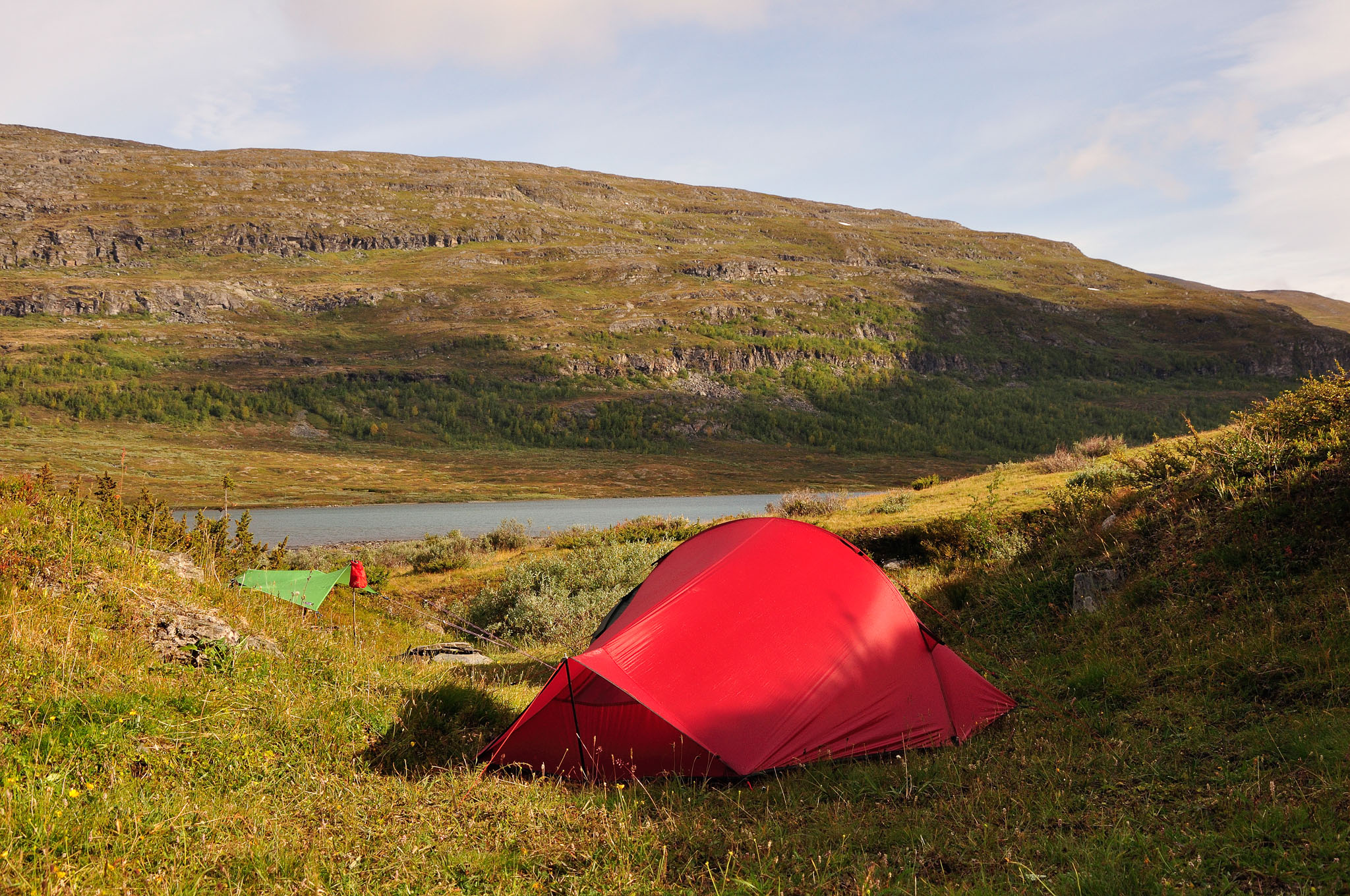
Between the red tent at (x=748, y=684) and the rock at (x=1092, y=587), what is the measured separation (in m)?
2.58

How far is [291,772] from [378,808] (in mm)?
763

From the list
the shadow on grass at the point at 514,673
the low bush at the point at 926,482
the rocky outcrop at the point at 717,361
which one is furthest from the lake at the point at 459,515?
the rocky outcrop at the point at 717,361

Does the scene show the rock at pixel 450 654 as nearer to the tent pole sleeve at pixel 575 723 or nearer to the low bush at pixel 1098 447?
the tent pole sleeve at pixel 575 723

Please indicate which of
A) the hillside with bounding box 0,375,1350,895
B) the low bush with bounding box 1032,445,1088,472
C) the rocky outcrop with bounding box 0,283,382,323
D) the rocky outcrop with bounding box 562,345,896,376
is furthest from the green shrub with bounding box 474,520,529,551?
the rocky outcrop with bounding box 0,283,382,323

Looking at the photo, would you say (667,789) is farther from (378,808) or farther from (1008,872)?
(1008,872)

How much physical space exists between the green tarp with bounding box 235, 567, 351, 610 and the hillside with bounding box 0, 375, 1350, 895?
5034 millimetres

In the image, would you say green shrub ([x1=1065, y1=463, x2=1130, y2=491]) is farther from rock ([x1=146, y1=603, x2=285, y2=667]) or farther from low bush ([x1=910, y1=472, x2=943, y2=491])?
low bush ([x1=910, y1=472, x2=943, y2=491])

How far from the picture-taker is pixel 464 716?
276 inches

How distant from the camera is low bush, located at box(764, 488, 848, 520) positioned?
23.3 meters

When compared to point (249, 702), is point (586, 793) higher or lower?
lower

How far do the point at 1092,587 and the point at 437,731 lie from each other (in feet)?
24.9

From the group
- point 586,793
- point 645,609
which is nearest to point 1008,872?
point 586,793

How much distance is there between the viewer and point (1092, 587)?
30.2 ft

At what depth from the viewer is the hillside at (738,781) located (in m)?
4.08
